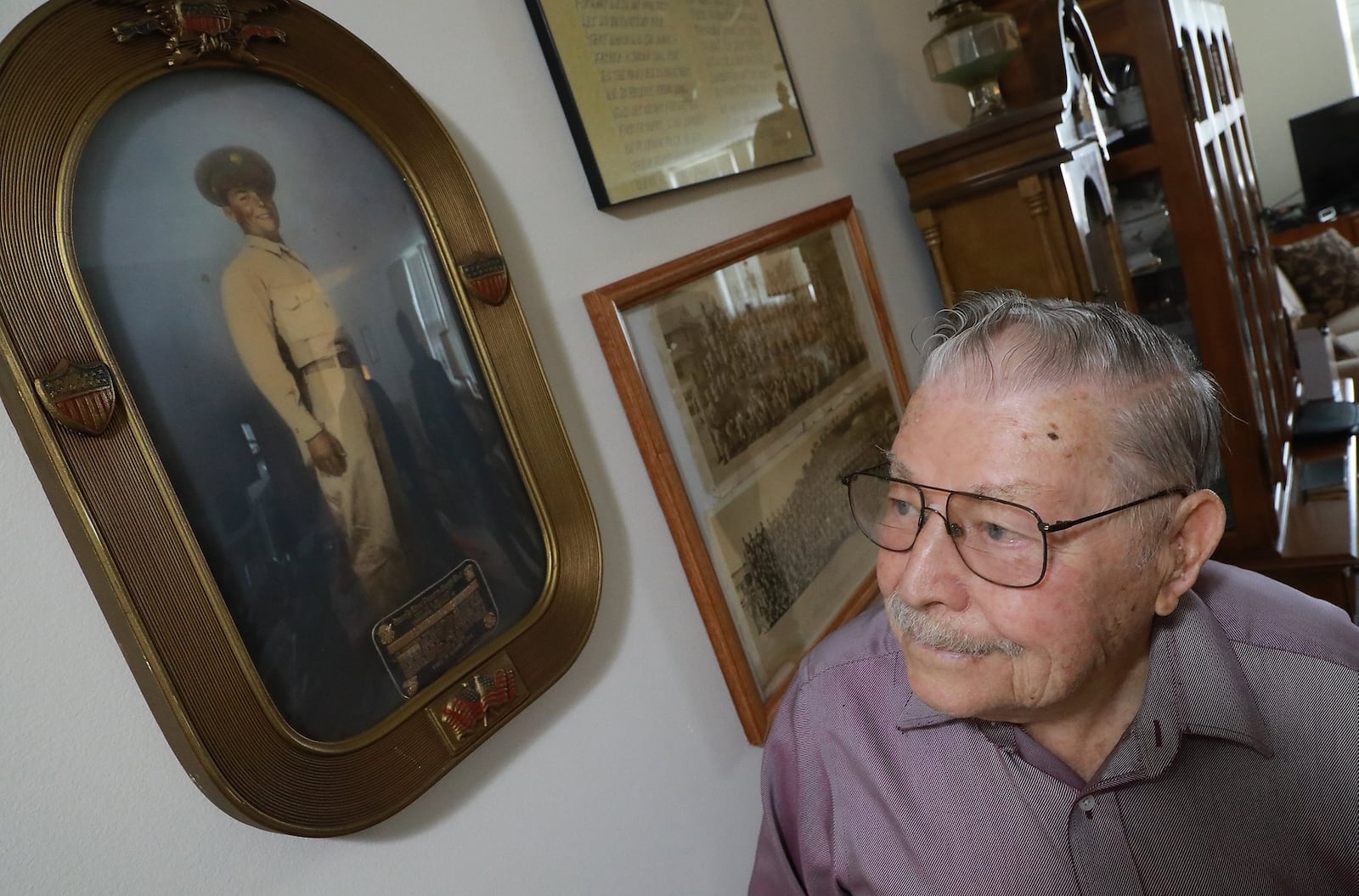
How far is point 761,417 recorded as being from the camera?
4.96 ft

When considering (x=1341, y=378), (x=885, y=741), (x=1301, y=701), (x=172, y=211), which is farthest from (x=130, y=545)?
(x=1341, y=378)

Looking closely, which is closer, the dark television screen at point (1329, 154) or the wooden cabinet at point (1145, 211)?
the wooden cabinet at point (1145, 211)

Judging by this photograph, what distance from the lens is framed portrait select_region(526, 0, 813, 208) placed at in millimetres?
1256

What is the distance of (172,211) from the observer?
2.56 feet

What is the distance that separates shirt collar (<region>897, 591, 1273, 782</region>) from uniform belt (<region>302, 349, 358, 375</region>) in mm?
733

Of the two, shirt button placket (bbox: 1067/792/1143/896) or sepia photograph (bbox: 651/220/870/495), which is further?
sepia photograph (bbox: 651/220/870/495)

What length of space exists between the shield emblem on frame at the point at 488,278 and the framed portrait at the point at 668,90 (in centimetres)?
27

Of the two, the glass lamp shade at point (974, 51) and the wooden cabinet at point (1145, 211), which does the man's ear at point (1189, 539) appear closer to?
the wooden cabinet at point (1145, 211)

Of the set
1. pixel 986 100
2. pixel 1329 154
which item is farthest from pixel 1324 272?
pixel 986 100

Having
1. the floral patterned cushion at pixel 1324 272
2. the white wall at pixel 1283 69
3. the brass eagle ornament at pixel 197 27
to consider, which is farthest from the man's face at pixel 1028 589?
the white wall at pixel 1283 69

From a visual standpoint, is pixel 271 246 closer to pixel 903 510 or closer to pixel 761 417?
pixel 903 510

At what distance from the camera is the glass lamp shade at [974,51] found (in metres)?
2.08

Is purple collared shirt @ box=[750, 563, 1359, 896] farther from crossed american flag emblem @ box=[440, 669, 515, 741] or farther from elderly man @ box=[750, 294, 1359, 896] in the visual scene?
crossed american flag emblem @ box=[440, 669, 515, 741]

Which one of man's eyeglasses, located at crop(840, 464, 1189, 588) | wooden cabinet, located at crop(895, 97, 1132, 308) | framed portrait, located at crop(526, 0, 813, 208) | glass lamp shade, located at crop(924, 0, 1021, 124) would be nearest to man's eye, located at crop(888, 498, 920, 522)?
man's eyeglasses, located at crop(840, 464, 1189, 588)
